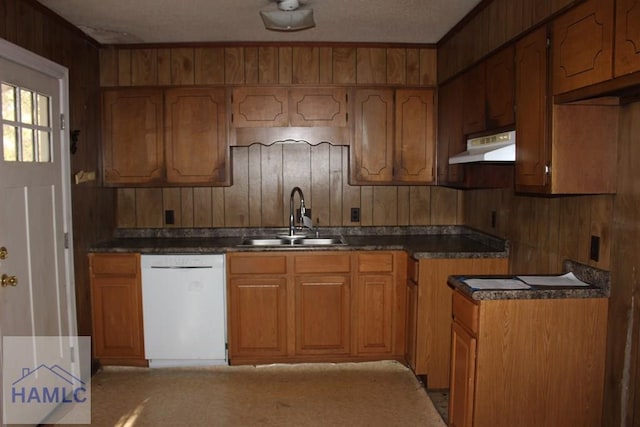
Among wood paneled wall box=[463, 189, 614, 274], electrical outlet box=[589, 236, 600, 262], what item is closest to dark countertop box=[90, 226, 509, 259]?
wood paneled wall box=[463, 189, 614, 274]

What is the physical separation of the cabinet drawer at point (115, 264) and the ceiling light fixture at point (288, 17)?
1.88 meters

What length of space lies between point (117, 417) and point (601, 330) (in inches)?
104

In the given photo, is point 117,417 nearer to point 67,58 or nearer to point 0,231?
point 0,231

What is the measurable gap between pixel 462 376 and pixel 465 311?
31 centimetres

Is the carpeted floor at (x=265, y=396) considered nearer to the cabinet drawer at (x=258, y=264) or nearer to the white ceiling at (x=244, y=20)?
the cabinet drawer at (x=258, y=264)

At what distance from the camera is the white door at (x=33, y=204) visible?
2.52 meters

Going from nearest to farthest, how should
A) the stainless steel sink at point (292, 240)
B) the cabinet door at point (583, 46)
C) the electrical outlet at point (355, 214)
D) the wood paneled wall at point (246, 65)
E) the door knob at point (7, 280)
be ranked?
the cabinet door at point (583, 46), the door knob at point (7, 280), the wood paneled wall at point (246, 65), the stainless steel sink at point (292, 240), the electrical outlet at point (355, 214)

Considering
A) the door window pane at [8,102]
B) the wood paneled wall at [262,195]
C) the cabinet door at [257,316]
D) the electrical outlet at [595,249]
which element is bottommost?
the cabinet door at [257,316]

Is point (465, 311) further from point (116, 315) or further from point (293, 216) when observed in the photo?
point (116, 315)

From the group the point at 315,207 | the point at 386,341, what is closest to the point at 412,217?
the point at 315,207

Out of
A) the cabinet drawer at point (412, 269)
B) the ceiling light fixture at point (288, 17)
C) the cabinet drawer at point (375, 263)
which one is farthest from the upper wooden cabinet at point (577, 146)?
the cabinet drawer at point (375, 263)

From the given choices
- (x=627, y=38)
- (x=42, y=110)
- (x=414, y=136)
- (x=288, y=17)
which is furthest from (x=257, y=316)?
(x=627, y=38)

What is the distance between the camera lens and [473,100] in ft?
10.2

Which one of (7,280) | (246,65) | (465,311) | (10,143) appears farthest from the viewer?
(246,65)
